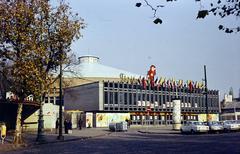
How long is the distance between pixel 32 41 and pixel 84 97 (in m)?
53.7

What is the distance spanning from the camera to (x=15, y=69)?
92.9 ft

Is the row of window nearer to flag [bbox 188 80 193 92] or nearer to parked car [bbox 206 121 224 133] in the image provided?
flag [bbox 188 80 193 92]

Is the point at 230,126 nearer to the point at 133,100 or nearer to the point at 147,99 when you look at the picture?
the point at 133,100

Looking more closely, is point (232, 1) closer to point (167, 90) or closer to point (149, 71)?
point (149, 71)

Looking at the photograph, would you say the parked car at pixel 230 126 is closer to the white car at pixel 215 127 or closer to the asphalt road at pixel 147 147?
the white car at pixel 215 127

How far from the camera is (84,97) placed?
8175cm

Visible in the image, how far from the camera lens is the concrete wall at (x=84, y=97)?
251 ft

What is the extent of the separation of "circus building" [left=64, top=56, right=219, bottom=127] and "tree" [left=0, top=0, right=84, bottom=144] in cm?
3871

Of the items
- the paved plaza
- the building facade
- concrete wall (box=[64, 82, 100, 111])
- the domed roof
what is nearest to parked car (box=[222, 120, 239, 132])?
the paved plaza

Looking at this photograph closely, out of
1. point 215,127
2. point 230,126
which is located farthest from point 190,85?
point 215,127

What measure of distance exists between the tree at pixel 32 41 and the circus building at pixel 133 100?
38.7 m

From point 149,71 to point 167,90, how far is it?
11.0 meters

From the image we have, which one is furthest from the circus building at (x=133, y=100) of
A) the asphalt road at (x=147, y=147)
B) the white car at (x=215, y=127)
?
the asphalt road at (x=147, y=147)

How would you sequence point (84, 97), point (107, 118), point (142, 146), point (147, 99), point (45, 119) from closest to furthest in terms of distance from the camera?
point (142, 146), point (45, 119), point (107, 118), point (84, 97), point (147, 99)
